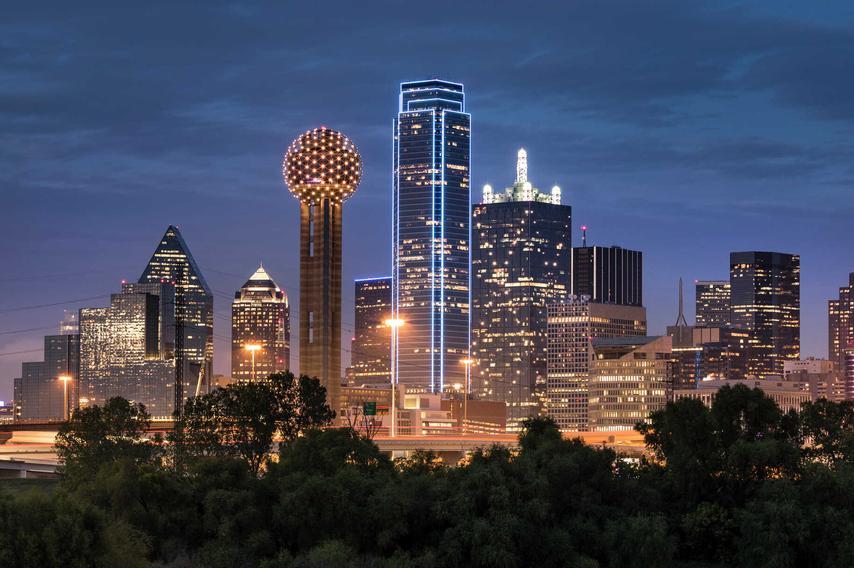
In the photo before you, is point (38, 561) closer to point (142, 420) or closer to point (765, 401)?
point (142, 420)

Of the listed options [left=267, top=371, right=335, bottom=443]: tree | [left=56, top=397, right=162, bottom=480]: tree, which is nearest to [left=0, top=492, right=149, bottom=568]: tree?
[left=56, top=397, right=162, bottom=480]: tree

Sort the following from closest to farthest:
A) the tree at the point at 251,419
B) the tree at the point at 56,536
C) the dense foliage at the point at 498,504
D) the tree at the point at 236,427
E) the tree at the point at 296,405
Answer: the tree at the point at 56,536, the dense foliage at the point at 498,504, the tree at the point at 236,427, the tree at the point at 251,419, the tree at the point at 296,405

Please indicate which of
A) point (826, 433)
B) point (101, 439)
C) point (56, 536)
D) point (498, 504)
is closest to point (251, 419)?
point (101, 439)

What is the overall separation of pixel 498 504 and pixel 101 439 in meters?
43.9

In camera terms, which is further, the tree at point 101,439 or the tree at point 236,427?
the tree at point 236,427

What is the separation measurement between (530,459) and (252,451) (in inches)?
1357

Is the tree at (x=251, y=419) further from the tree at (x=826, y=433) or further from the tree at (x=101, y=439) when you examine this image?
the tree at (x=826, y=433)

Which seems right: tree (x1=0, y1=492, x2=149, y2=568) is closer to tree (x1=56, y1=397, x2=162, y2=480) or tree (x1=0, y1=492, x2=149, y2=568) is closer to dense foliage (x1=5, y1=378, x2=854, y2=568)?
dense foliage (x1=5, y1=378, x2=854, y2=568)

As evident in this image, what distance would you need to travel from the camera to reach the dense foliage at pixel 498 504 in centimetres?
10762

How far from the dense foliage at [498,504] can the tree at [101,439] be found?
57cm

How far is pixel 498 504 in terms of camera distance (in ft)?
363

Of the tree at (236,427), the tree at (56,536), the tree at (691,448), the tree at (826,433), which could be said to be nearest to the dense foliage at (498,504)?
the tree at (691,448)

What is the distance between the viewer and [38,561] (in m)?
88.6

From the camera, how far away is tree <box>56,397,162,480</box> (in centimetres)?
13462
